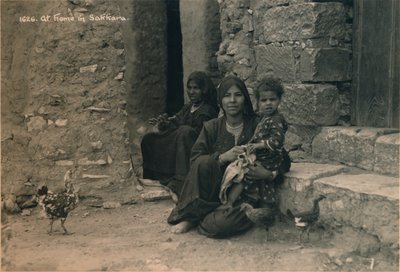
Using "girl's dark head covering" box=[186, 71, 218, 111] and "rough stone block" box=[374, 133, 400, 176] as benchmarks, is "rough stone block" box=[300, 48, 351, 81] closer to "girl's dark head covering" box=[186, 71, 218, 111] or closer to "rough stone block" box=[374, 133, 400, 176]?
"rough stone block" box=[374, 133, 400, 176]

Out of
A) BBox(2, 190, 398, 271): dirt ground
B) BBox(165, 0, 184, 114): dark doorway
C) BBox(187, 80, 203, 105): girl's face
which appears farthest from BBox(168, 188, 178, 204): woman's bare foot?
BBox(165, 0, 184, 114): dark doorway

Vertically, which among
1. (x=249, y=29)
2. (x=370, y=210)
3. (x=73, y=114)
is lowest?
(x=370, y=210)

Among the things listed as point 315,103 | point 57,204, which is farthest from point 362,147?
point 57,204

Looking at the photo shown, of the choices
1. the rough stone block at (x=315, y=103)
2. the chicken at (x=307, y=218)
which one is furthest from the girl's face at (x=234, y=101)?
the chicken at (x=307, y=218)

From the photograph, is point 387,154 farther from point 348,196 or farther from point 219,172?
point 219,172

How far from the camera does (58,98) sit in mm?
5078

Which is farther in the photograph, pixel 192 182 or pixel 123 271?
pixel 192 182

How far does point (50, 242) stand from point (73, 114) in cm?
128

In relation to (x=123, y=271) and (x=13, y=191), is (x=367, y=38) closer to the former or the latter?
(x=123, y=271)

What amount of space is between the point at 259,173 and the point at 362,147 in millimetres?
902

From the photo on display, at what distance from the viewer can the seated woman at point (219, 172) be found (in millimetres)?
4277

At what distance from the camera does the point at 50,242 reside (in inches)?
167

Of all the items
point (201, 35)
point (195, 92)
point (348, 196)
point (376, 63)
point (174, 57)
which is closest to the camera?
point (348, 196)

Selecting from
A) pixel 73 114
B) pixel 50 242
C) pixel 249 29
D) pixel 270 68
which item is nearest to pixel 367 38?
pixel 270 68
